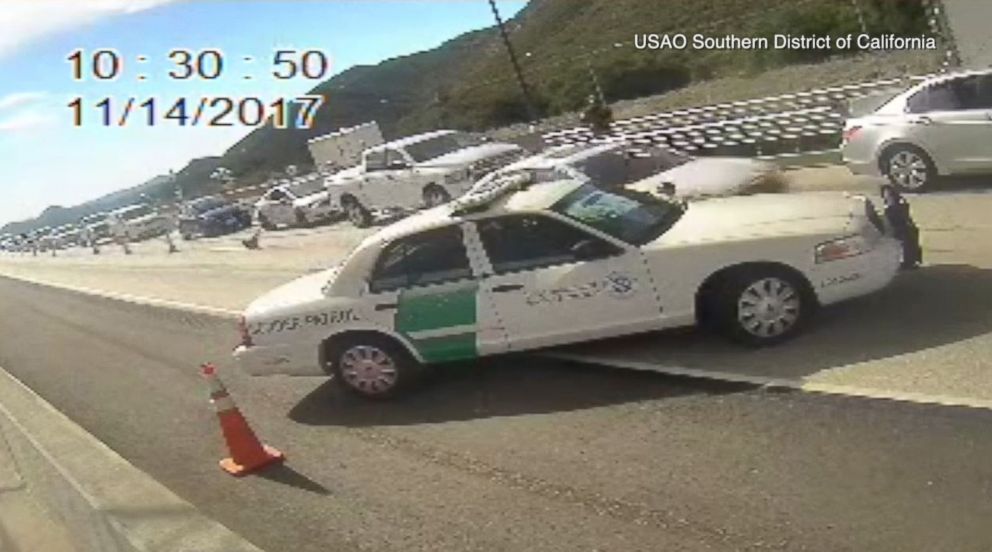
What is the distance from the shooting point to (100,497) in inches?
220

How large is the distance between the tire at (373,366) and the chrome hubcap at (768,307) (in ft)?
9.60

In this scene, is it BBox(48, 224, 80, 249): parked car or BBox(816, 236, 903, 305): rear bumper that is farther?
BBox(48, 224, 80, 249): parked car

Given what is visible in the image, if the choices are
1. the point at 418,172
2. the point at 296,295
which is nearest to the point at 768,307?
the point at 296,295

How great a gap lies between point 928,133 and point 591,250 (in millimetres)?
6002

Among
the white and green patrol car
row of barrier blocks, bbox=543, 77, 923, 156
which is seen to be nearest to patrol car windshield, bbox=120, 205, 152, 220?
row of barrier blocks, bbox=543, 77, 923, 156

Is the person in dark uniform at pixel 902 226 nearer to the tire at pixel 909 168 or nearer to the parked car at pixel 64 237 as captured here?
the tire at pixel 909 168

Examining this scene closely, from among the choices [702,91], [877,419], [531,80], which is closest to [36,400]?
[877,419]

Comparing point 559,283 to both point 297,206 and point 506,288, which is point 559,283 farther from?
point 297,206

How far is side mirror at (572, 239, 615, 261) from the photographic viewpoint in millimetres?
7781

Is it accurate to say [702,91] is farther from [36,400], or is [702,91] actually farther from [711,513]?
[711,513]

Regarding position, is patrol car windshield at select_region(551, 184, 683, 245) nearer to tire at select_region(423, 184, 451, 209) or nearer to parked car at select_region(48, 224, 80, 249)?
tire at select_region(423, 184, 451, 209)

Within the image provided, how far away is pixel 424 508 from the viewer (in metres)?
6.47

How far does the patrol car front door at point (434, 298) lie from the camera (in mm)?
8172

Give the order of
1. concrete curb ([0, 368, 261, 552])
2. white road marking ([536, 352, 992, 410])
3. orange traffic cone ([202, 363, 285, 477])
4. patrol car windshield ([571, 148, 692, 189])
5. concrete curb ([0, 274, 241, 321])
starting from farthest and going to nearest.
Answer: concrete curb ([0, 274, 241, 321]) → patrol car windshield ([571, 148, 692, 189]) → orange traffic cone ([202, 363, 285, 477]) → white road marking ([536, 352, 992, 410]) → concrete curb ([0, 368, 261, 552])
